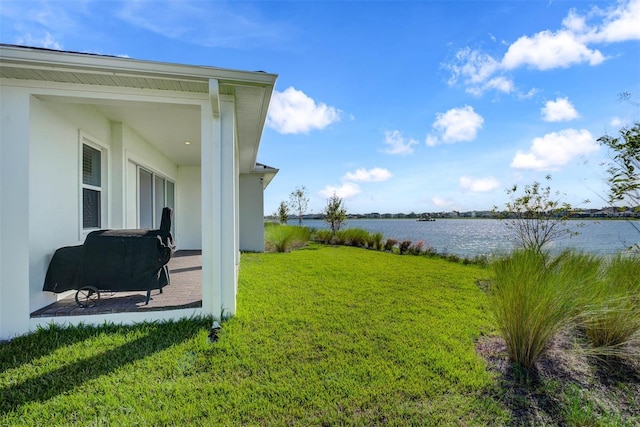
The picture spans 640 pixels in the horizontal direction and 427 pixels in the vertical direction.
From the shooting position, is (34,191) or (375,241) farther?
(375,241)

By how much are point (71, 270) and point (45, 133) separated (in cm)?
177

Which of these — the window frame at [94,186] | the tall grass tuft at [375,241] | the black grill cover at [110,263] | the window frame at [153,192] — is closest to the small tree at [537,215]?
the black grill cover at [110,263]

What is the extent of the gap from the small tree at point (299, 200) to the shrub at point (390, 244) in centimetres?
1104

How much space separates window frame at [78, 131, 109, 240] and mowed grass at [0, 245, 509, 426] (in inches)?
68.4

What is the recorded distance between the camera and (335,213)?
1817cm

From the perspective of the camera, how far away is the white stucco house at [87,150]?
10.9 feet

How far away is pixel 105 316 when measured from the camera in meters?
3.69

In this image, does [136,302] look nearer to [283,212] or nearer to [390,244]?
[390,244]

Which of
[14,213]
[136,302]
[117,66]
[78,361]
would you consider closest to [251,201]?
[136,302]

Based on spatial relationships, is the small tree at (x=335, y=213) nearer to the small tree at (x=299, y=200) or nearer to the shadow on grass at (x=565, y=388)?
the small tree at (x=299, y=200)

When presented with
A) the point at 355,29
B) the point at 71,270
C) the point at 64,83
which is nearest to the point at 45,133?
the point at 64,83

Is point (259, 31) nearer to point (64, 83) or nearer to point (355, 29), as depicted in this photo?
point (355, 29)

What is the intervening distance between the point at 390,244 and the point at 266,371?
1196cm

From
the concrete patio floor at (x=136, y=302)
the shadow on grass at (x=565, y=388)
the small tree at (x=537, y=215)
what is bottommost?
the shadow on grass at (x=565, y=388)
